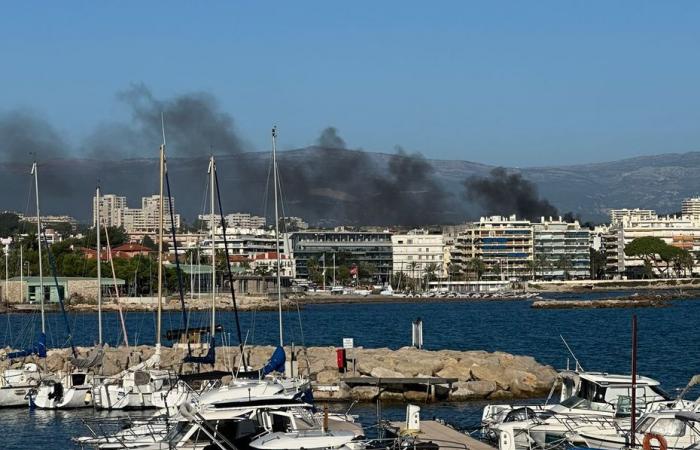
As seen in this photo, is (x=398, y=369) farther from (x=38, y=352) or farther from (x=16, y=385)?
(x=38, y=352)

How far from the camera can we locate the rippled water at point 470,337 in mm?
31734

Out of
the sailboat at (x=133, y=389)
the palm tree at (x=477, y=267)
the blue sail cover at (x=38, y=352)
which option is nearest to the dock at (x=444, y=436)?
the sailboat at (x=133, y=389)

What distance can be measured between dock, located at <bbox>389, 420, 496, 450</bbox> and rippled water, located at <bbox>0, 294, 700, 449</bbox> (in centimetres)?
529

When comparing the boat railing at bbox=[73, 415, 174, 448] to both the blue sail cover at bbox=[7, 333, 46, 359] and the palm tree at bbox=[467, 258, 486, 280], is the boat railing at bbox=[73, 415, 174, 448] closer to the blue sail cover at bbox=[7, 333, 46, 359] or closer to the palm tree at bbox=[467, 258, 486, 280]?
the blue sail cover at bbox=[7, 333, 46, 359]

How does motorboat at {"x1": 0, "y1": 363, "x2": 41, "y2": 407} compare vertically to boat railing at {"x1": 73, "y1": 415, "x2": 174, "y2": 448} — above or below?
below

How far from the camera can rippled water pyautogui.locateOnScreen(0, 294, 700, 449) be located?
31.7m

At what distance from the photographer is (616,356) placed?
164 feet

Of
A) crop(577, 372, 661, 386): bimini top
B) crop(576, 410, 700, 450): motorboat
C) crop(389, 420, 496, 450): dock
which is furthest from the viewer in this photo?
crop(577, 372, 661, 386): bimini top

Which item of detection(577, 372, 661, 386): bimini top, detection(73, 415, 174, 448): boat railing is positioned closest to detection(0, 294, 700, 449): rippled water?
detection(73, 415, 174, 448): boat railing

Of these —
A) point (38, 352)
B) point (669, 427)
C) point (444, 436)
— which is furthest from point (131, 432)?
point (38, 352)

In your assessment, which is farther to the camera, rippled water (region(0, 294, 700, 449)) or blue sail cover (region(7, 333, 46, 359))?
blue sail cover (region(7, 333, 46, 359))

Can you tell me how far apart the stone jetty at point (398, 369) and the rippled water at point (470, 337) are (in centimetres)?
131

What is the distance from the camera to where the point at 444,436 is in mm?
22812

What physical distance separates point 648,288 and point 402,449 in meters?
159
